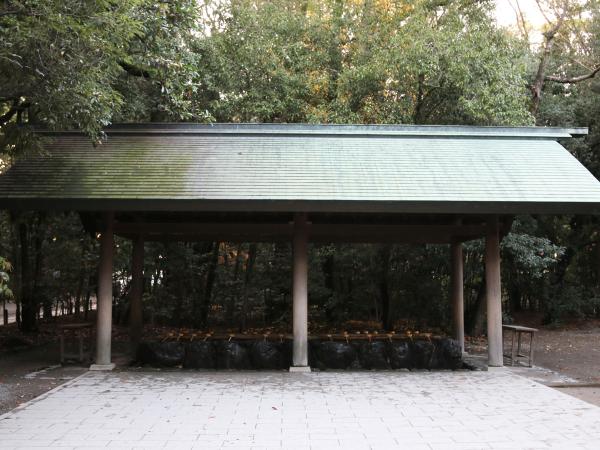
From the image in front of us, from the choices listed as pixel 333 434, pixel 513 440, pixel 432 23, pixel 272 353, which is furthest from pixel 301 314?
pixel 432 23

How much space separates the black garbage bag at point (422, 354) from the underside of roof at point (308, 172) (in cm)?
264

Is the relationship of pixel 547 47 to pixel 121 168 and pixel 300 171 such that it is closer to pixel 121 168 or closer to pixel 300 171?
pixel 300 171

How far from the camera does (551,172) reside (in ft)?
30.0

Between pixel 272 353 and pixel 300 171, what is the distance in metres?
3.27

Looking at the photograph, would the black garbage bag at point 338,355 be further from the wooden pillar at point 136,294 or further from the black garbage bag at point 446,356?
the wooden pillar at point 136,294

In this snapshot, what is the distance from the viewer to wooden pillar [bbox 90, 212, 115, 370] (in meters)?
8.98

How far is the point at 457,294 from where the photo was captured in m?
11.5

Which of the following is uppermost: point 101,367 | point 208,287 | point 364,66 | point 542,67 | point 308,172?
point 542,67

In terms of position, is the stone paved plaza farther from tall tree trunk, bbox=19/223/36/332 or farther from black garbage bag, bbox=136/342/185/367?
tall tree trunk, bbox=19/223/36/332

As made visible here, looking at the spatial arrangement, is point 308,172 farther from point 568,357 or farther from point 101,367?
point 568,357

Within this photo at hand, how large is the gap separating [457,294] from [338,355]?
364 cm

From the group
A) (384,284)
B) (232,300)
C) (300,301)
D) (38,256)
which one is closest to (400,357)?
(300,301)

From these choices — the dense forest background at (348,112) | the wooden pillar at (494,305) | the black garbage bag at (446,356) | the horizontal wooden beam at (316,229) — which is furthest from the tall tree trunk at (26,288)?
the wooden pillar at (494,305)

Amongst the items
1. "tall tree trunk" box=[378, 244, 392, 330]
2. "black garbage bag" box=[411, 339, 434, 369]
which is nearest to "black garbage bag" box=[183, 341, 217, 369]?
"black garbage bag" box=[411, 339, 434, 369]
